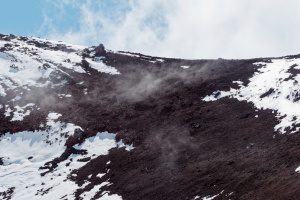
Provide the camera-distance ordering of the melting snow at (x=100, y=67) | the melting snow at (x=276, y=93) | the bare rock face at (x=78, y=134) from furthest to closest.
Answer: the melting snow at (x=100, y=67), the bare rock face at (x=78, y=134), the melting snow at (x=276, y=93)

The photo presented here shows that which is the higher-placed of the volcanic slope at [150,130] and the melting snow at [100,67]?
the melting snow at [100,67]

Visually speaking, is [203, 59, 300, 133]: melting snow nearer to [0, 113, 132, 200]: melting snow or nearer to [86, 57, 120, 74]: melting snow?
[0, 113, 132, 200]: melting snow

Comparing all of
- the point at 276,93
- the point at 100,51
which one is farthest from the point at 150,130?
the point at 100,51

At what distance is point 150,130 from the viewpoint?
3250cm

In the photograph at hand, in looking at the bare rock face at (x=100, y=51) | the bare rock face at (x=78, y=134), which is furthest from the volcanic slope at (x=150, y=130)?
the bare rock face at (x=100, y=51)

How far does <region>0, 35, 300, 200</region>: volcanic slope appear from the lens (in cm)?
1953

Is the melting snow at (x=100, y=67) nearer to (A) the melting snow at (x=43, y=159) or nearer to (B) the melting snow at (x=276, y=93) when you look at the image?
(A) the melting snow at (x=43, y=159)

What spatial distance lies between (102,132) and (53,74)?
72.9ft

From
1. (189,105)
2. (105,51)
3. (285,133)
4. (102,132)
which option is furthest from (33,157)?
(105,51)

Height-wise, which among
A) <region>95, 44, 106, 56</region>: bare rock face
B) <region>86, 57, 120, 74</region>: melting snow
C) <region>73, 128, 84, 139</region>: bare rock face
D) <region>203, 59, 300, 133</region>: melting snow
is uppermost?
<region>95, 44, 106, 56</region>: bare rock face

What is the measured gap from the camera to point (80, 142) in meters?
32.9

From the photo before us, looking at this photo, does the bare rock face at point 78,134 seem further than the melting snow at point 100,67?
No

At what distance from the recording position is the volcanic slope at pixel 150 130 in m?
19.5

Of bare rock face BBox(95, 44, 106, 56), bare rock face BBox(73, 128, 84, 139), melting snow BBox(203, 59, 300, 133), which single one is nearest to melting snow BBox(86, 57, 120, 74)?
bare rock face BBox(95, 44, 106, 56)
